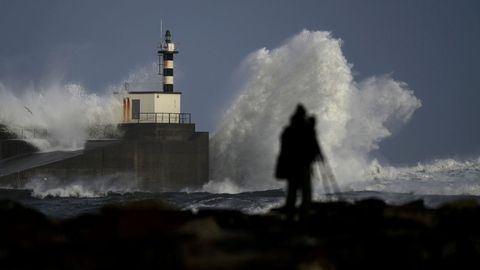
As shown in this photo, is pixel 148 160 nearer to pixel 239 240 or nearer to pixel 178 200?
pixel 178 200

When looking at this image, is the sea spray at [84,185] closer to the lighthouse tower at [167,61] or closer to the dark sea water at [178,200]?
the dark sea water at [178,200]

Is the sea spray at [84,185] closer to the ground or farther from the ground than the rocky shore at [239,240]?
farther from the ground

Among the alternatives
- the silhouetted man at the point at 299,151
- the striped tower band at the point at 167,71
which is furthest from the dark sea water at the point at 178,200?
the silhouetted man at the point at 299,151

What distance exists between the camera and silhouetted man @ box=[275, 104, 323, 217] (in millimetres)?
12734

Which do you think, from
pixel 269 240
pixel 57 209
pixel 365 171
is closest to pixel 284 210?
pixel 269 240

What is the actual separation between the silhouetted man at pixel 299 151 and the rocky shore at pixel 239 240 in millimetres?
579

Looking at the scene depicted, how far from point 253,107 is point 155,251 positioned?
39361 mm

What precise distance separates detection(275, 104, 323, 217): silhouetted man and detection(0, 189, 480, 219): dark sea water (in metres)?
18.4

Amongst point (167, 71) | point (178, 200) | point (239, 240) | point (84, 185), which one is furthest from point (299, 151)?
point (167, 71)

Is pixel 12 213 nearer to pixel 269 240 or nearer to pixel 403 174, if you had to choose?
pixel 269 240

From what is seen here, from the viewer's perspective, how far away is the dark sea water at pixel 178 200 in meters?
33.6

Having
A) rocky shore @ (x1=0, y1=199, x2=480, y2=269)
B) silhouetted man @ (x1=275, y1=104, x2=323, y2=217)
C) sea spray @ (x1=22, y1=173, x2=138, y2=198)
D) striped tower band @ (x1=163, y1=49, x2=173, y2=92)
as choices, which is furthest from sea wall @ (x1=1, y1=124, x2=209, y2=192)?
silhouetted man @ (x1=275, y1=104, x2=323, y2=217)

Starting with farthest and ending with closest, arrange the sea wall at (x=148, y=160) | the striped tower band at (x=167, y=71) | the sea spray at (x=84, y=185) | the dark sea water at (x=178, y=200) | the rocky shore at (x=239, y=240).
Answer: the striped tower band at (x=167, y=71) < the sea wall at (x=148, y=160) < the sea spray at (x=84, y=185) < the dark sea water at (x=178, y=200) < the rocky shore at (x=239, y=240)

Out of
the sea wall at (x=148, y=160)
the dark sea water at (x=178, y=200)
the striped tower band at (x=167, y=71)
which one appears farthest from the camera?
the striped tower band at (x=167, y=71)
